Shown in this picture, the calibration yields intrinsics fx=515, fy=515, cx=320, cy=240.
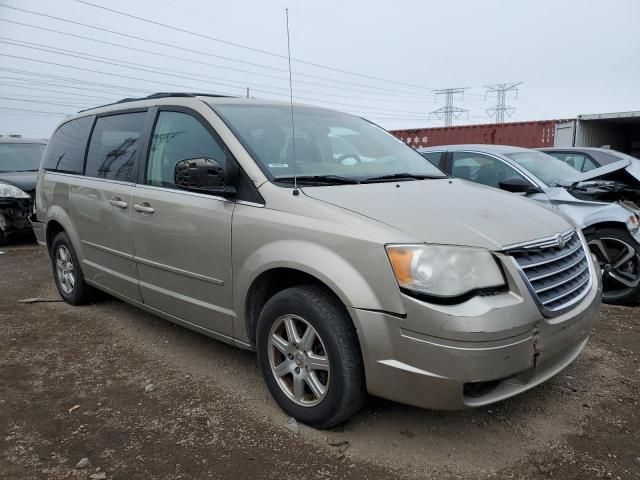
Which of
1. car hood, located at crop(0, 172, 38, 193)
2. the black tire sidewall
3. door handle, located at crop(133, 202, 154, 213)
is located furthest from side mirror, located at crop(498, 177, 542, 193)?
car hood, located at crop(0, 172, 38, 193)

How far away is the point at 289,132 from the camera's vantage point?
335 centimetres

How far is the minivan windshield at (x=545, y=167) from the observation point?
553 cm

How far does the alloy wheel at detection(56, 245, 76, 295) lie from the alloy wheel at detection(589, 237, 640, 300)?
494cm

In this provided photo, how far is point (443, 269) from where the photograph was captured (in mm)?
2248

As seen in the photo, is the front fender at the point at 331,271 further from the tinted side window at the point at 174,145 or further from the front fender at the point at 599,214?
the front fender at the point at 599,214

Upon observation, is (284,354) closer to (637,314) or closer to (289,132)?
(289,132)

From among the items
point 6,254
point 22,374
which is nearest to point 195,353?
point 22,374

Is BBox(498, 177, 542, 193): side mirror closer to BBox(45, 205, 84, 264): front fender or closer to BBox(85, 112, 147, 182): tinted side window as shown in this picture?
BBox(85, 112, 147, 182): tinted side window

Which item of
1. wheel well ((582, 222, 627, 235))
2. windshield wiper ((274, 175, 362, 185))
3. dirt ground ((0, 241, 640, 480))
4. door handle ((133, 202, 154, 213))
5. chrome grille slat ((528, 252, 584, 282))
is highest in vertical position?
windshield wiper ((274, 175, 362, 185))

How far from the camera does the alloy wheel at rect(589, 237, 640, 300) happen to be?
4801 mm

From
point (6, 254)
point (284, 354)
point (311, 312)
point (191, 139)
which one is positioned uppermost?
point (191, 139)

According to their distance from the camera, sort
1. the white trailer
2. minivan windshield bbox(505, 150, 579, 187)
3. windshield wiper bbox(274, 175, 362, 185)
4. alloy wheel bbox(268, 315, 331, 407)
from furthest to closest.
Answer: the white trailer → minivan windshield bbox(505, 150, 579, 187) → windshield wiper bbox(274, 175, 362, 185) → alloy wheel bbox(268, 315, 331, 407)

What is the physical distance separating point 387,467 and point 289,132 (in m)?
2.07

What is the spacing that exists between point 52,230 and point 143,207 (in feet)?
6.74
